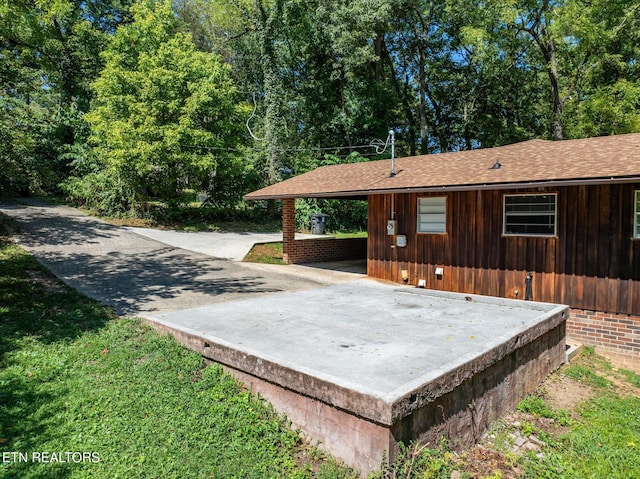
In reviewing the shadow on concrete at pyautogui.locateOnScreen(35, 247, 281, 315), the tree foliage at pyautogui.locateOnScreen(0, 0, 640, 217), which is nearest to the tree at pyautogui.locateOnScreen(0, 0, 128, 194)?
the tree foliage at pyautogui.locateOnScreen(0, 0, 640, 217)

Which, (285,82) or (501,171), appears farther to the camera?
(285,82)

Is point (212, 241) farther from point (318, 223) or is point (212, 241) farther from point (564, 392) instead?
point (564, 392)

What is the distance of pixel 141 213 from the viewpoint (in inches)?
762

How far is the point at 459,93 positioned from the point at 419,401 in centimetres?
2764

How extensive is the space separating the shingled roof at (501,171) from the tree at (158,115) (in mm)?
7131

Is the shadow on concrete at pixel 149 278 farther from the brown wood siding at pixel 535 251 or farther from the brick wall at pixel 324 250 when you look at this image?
the brown wood siding at pixel 535 251

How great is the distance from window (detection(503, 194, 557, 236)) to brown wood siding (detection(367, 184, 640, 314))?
0.38 feet

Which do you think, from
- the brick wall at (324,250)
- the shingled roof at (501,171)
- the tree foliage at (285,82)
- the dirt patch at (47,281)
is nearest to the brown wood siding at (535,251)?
the shingled roof at (501,171)

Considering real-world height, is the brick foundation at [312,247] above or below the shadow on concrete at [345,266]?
above

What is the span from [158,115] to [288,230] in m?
9.57

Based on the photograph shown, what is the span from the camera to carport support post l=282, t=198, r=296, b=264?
1330 centimetres

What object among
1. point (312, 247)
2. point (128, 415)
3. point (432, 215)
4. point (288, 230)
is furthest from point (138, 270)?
point (432, 215)

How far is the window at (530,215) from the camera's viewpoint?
7.63 m

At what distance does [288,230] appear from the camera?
1328 cm
